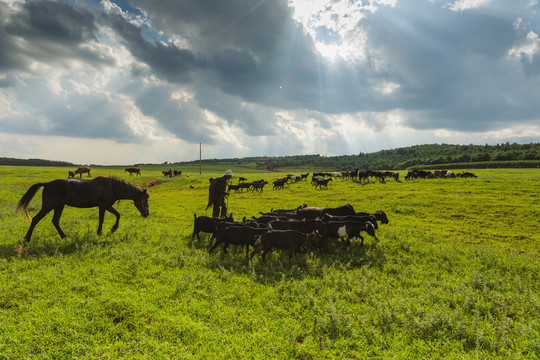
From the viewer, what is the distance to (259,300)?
6379mm

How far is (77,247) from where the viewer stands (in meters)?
9.05

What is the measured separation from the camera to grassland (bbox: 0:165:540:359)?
4785 millimetres

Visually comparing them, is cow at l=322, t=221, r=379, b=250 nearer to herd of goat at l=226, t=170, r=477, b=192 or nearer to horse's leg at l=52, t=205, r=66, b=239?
horse's leg at l=52, t=205, r=66, b=239

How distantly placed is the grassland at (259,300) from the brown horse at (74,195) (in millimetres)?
1031

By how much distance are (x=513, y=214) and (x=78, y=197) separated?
2639cm

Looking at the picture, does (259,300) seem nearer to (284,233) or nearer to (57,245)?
(284,233)

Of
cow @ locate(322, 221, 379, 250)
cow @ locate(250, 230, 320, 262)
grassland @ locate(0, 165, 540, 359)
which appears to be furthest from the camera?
cow @ locate(322, 221, 379, 250)

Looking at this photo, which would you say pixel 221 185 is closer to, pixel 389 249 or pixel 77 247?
pixel 77 247

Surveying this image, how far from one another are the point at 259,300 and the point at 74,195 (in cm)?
953

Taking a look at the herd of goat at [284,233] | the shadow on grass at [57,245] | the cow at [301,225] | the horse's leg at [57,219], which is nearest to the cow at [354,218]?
the herd of goat at [284,233]

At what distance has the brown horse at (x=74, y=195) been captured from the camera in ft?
33.5

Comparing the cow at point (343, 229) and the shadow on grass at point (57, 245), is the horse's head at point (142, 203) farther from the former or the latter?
the cow at point (343, 229)

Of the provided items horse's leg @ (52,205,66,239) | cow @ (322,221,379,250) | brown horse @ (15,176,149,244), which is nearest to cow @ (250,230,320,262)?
cow @ (322,221,379,250)

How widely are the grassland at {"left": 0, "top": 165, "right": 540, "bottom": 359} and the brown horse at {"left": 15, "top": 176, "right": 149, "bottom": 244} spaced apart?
3.38ft
